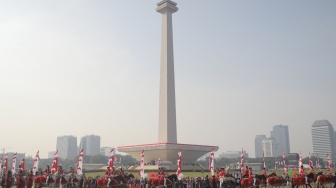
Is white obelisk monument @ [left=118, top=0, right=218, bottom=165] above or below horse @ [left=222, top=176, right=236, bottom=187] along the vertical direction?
above

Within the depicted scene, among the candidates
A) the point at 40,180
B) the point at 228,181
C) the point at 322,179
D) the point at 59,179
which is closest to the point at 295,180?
the point at 322,179

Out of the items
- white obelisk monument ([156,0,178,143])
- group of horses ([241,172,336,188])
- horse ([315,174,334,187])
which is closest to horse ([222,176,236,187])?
group of horses ([241,172,336,188])

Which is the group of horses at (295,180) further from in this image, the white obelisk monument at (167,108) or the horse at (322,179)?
the white obelisk monument at (167,108)

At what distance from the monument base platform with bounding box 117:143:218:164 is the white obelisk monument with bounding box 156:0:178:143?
238cm

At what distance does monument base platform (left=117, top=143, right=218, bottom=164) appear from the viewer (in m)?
61.0

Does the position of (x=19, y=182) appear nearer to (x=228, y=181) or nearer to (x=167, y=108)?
(x=228, y=181)

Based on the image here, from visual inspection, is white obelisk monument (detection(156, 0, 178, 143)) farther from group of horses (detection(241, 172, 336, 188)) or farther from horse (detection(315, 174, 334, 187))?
horse (detection(315, 174, 334, 187))

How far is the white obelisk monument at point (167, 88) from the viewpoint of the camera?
63719mm

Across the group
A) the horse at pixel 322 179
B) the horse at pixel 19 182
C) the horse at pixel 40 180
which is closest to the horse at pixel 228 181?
the horse at pixel 322 179

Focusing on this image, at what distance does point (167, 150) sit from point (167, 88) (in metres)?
12.1

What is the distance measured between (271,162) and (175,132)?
6714 cm

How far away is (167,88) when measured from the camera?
64125 mm

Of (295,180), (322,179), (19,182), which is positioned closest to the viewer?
(19,182)

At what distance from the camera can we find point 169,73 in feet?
213
